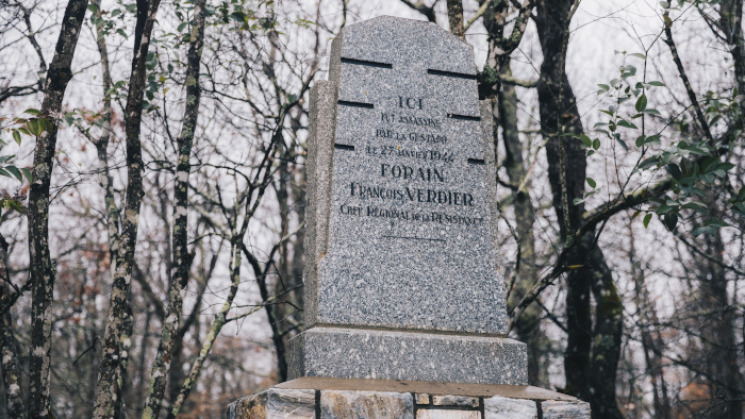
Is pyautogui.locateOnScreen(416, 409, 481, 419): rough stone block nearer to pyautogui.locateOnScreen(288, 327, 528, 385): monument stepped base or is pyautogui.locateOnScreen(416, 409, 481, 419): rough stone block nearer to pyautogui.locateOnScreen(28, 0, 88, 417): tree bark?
pyautogui.locateOnScreen(288, 327, 528, 385): monument stepped base

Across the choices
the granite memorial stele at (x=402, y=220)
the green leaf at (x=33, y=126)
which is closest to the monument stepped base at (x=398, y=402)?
the granite memorial stele at (x=402, y=220)

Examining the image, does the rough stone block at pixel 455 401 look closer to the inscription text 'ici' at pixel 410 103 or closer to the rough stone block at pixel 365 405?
the rough stone block at pixel 365 405

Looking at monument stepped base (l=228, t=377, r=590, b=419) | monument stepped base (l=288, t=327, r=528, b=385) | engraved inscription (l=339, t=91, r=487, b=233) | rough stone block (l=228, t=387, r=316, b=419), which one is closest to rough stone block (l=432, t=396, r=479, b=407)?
monument stepped base (l=228, t=377, r=590, b=419)

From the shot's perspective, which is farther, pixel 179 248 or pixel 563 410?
pixel 179 248

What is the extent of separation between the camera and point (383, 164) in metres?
4.58

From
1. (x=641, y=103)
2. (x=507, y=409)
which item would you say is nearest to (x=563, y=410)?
(x=507, y=409)

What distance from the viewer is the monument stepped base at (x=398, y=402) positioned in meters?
3.61

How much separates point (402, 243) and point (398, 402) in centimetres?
105

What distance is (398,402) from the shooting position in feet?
12.3

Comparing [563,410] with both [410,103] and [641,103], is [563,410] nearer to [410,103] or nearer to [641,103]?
[410,103]

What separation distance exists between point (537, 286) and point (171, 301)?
3.54m

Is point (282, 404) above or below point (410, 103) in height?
below

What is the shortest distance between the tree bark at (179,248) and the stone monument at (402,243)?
3.01m

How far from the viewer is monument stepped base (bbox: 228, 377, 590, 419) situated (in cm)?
361
